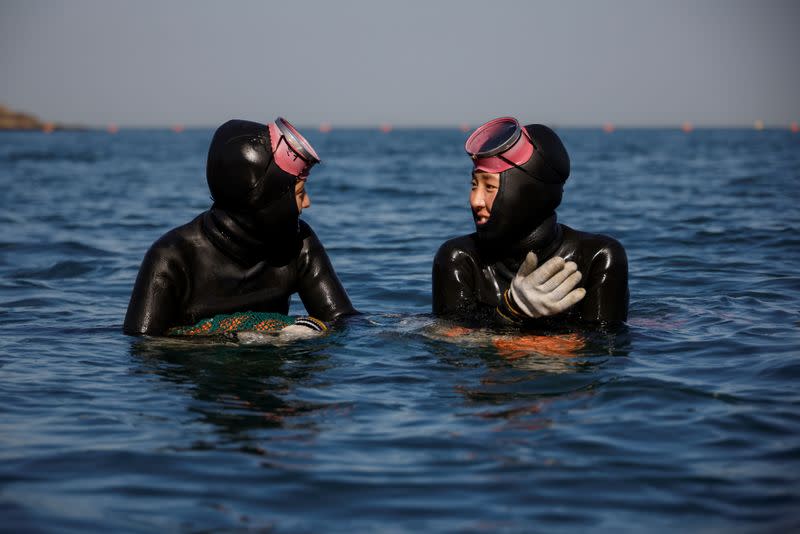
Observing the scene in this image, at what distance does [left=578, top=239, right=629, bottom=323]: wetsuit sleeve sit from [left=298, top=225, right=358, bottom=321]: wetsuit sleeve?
5.95 ft

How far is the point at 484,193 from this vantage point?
22.6 ft

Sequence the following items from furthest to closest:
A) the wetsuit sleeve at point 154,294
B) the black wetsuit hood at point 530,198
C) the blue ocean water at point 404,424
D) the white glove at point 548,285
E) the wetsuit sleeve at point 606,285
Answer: the wetsuit sleeve at point 606,285
the wetsuit sleeve at point 154,294
the black wetsuit hood at point 530,198
the white glove at point 548,285
the blue ocean water at point 404,424

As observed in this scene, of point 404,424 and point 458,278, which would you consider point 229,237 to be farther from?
point 404,424

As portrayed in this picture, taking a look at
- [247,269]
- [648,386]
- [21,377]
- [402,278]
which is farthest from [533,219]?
[402,278]

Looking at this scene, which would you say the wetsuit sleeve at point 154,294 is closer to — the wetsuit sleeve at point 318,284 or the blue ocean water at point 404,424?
the blue ocean water at point 404,424

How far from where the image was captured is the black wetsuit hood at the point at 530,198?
679 centimetres

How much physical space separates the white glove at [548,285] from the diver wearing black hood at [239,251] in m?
1.71

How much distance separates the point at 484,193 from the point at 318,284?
1.50 meters

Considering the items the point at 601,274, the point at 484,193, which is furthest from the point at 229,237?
the point at 601,274

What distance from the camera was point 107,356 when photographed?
22.9 feet

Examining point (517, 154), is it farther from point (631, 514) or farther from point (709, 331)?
point (631, 514)

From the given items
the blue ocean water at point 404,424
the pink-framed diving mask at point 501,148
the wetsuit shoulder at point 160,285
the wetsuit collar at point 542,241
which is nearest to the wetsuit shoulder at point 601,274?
the wetsuit collar at point 542,241

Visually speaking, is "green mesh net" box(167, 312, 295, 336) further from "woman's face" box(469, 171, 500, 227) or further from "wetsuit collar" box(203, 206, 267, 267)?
"woman's face" box(469, 171, 500, 227)

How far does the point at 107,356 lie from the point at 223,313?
2.83 feet
